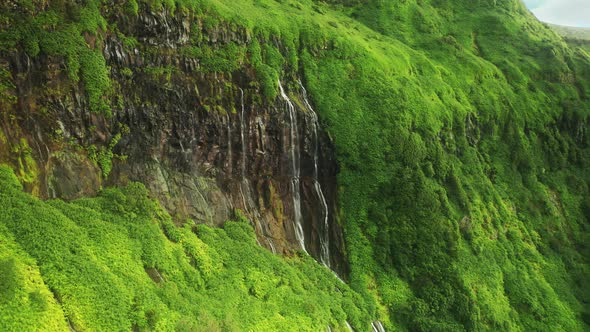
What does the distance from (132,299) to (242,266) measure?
662 centimetres

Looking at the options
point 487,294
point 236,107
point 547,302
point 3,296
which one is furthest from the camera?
point 547,302

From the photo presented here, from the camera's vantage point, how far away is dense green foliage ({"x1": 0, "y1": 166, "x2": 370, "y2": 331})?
13.5 metres

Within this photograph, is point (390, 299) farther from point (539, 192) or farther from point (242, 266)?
point (539, 192)

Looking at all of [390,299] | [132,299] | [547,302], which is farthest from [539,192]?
[132,299]

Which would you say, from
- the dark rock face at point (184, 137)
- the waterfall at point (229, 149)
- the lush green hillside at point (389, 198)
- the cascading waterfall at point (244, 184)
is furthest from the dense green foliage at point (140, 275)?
the waterfall at point (229, 149)

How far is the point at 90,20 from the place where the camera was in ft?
67.7

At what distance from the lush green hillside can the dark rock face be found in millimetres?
855

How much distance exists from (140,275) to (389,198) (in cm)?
1783

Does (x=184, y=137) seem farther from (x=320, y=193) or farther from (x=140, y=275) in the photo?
(x=320, y=193)

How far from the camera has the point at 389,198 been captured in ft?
95.5

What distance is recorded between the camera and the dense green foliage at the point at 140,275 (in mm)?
13492

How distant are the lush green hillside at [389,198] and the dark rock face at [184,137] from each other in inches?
33.7

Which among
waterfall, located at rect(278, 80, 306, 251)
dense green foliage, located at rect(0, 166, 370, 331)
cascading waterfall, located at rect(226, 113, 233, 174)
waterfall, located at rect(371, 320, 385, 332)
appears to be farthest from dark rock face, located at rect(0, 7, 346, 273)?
waterfall, located at rect(371, 320, 385, 332)

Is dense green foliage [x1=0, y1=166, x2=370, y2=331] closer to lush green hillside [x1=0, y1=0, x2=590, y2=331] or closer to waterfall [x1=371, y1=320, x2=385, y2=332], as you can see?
lush green hillside [x1=0, y1=0, x2=590, y2=331]
